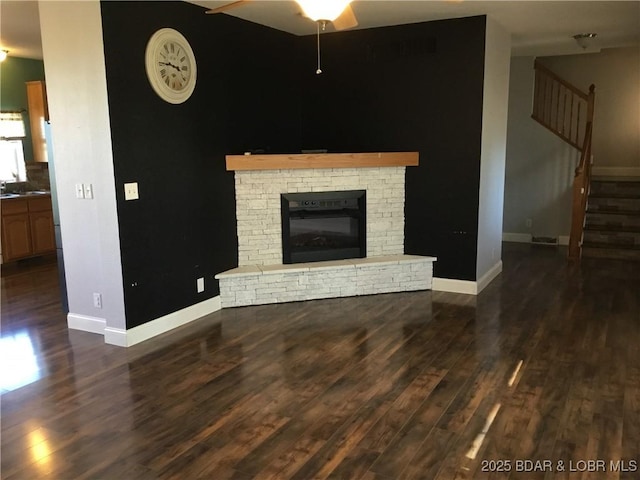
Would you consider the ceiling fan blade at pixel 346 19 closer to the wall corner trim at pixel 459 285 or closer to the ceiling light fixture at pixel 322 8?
the ceiling light fixture at pixel 322 8

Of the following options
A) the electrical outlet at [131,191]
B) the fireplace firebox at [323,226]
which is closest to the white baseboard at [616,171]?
the fireplace firebox at [323,226]

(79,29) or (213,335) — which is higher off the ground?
(79,29)

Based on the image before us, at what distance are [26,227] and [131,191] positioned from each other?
12.4 ft

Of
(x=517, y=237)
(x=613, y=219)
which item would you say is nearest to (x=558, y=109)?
(x=613, y=219)

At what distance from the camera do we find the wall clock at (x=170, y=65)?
408 cm

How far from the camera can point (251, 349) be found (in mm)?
4027

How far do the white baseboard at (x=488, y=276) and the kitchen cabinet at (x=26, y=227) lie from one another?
5.60m

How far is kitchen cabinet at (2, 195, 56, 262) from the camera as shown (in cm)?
670

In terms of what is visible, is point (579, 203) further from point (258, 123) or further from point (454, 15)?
point (258, 123)

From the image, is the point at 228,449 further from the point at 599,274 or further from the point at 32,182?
the point at 32,182

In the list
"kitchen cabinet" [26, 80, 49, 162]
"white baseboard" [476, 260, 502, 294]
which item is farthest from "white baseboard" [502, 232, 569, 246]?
"kitchen cabinet" [26, 80, 49, 162]

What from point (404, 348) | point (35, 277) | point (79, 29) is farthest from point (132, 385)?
point (35, 277)

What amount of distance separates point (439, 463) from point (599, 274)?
15.2ft

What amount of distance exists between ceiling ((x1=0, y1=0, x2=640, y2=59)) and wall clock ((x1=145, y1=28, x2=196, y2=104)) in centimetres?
41
